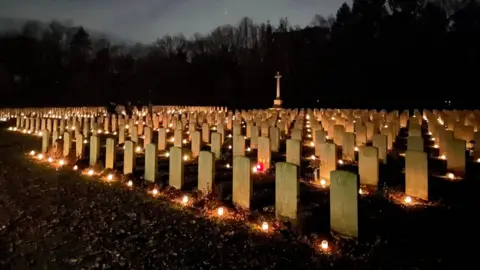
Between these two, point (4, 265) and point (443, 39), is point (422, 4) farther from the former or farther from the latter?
point (4, 265)

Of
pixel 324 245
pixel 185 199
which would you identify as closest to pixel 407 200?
pixel 324 245

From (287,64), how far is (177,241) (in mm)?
35886

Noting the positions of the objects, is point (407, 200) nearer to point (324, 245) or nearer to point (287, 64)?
point (324, 245)

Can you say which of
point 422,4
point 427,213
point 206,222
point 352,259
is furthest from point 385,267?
point 422,4

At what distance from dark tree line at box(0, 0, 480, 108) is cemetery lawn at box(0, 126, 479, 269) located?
2841 centimetres

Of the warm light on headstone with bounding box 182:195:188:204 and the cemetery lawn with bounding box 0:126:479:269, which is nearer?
the cemetery lawn with bounding box 0:126:479:269

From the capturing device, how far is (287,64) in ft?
127

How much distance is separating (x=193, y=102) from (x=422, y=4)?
25.6 m

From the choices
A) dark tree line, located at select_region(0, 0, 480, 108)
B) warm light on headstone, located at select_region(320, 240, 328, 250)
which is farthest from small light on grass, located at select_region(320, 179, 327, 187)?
dark tree line, located at select_region(0, 0, 480, 108)

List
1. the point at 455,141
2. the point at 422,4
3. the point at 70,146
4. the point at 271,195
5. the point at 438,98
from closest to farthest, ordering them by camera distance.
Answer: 1. the point at 271,195
2. the point at 455,141
3. the point at 70,146
4. the point at 438,98
5. the point at 422,4

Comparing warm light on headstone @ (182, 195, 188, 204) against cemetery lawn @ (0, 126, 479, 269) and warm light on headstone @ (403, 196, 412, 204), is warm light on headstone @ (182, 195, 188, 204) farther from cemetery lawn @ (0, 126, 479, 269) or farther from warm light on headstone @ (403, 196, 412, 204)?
warm light on headstone @ (403, 196, 412, 204)

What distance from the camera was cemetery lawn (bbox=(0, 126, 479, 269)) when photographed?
3.60m

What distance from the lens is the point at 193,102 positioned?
43.7 meters

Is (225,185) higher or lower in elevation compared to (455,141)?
lower
